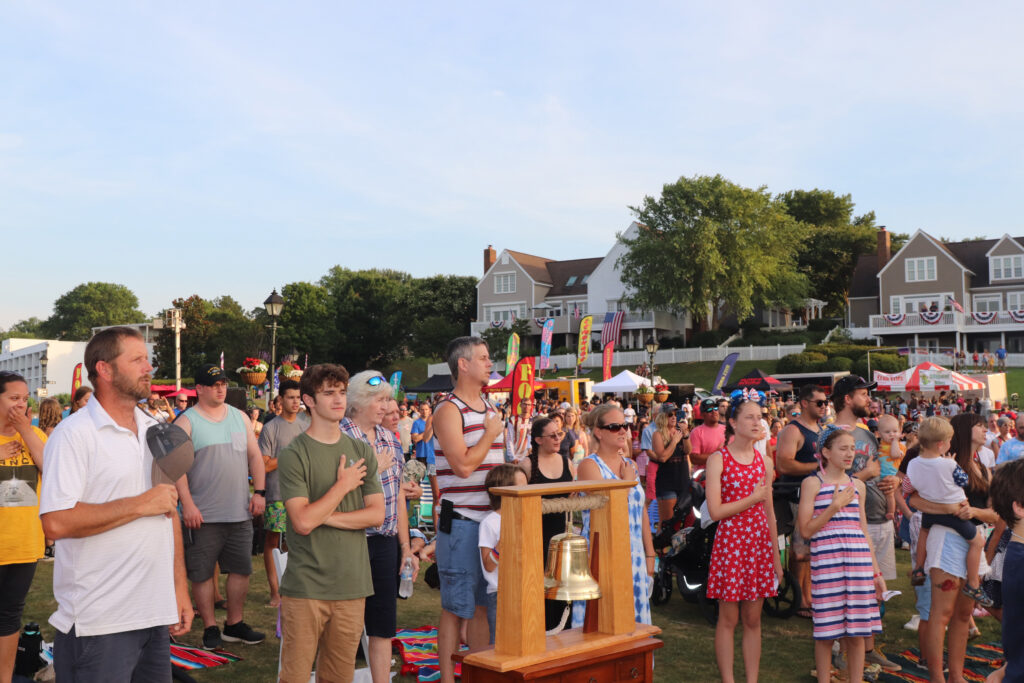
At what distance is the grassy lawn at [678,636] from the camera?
18.1ft

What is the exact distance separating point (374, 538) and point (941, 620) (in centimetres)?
383

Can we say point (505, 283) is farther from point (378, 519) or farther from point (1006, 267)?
point (378, 519)

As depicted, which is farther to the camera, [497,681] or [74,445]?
[497,681]

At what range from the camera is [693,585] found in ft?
24.4

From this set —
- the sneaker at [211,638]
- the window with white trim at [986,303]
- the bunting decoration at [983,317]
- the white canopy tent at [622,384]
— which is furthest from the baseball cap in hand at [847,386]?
the window with white trim at [986,303]

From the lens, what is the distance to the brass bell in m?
3.19

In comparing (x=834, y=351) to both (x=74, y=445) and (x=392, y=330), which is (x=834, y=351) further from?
(x=74, y=445)

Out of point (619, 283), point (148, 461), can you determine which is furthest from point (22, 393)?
point (619, 283)

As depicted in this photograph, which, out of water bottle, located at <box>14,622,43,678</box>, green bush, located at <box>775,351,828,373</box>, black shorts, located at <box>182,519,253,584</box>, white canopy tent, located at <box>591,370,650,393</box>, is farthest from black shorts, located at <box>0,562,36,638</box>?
green bush, located at <box>775,351,828,373</box>

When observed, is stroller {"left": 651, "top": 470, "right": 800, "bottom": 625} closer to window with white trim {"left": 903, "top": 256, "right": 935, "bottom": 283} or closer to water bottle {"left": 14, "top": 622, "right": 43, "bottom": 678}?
water bottle {"left": 14, "top": 622, "right": 43, "bottom": 678}

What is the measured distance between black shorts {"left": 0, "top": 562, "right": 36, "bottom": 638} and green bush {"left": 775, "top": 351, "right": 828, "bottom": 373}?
45.0m

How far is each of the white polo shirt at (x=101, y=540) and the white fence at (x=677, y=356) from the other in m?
47.0

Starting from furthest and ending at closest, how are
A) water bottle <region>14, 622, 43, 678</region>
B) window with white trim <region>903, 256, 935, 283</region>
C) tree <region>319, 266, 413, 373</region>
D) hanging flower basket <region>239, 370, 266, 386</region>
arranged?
tree <region>319, 266, 413, 373</region>
window with white trim <region>903, 256, 935, 283</region>
hanging flower basket <region>239, 370, 266, 386</region>
water bottle <region>14, 622, 43, 678</region>

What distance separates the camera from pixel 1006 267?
53.8m
